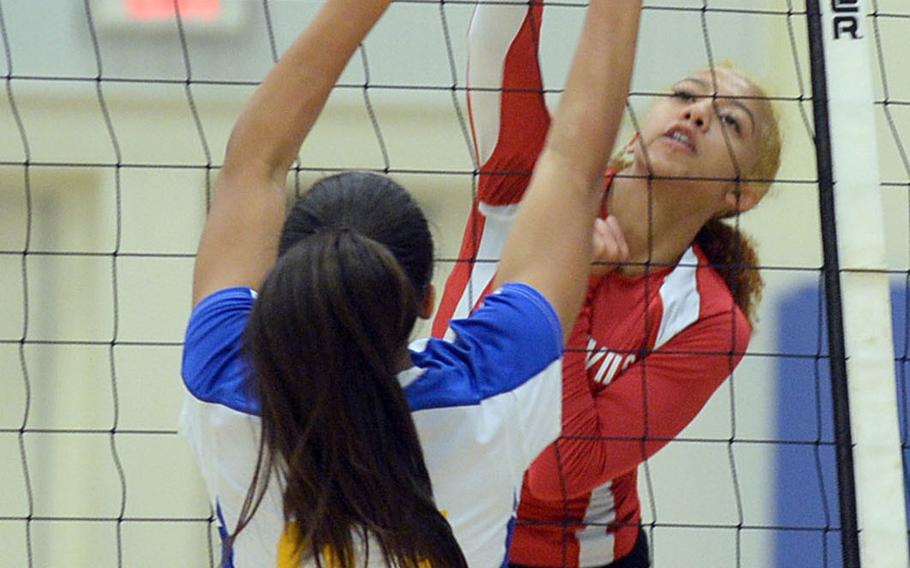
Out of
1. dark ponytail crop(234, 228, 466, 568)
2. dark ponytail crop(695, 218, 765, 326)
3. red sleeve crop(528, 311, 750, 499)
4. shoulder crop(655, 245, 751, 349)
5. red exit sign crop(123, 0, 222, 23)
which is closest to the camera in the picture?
dark ponytail crop(234, 228, 466, 568)

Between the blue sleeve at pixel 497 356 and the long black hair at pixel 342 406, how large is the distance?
0.04 m

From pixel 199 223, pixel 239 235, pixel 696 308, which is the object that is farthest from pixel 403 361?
pixel 199 223

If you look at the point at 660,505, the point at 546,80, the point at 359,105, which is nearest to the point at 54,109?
the point at 359,105

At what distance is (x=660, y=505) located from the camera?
12.6 ft

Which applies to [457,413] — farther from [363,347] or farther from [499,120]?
[499,120]

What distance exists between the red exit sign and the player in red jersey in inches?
91.2

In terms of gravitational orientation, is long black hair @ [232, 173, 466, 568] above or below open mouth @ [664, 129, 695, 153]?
below

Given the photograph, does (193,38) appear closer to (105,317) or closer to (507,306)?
(105,317)

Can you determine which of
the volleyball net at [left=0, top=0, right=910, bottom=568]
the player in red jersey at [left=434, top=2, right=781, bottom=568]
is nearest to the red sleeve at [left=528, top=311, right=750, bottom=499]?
the player in red jersey at [left=434, top=2, right=781, bottom=568]

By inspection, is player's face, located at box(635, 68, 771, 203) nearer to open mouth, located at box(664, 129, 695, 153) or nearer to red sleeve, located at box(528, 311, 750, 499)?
open mouth, located at box(664, 129, 695, 153)

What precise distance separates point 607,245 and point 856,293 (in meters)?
0.27

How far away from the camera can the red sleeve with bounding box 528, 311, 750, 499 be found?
162cm

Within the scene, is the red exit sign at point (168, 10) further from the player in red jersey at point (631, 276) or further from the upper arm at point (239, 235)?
the upper arm at point (239, 235)

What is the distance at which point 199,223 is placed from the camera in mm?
4043
